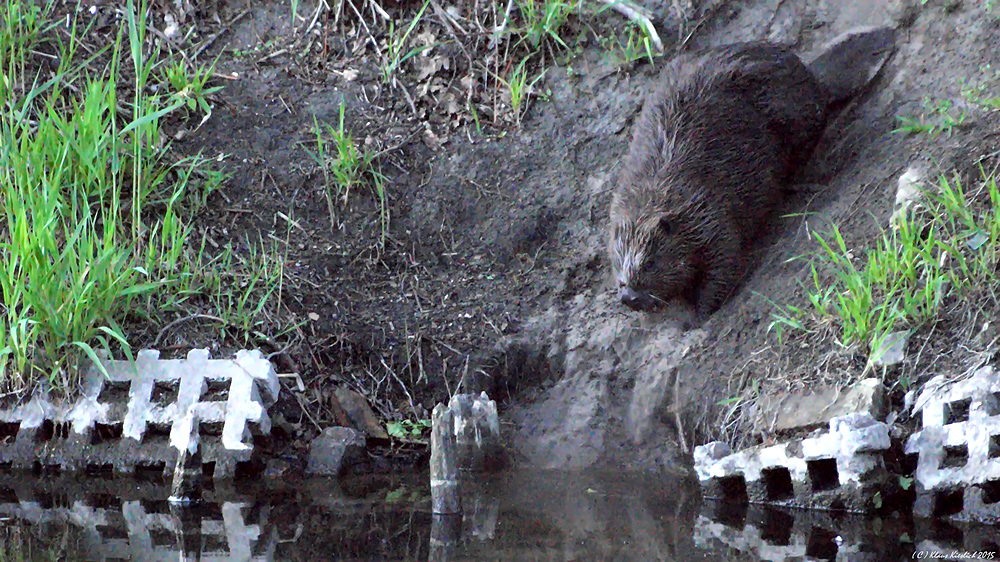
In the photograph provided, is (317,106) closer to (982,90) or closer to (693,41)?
(693,41)

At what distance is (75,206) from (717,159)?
2875 millimetres

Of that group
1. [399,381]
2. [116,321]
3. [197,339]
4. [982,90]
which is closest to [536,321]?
[399,381]

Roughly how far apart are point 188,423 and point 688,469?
191 cm

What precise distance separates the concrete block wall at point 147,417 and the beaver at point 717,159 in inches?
64.1

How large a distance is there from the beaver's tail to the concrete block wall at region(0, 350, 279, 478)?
9.47 feet

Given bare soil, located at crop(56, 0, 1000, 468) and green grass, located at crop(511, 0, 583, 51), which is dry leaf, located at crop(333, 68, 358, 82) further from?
green grass, located at crop(511, 0, 583, 51)

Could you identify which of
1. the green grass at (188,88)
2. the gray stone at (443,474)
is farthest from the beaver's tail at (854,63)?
the green grass at (188,88)

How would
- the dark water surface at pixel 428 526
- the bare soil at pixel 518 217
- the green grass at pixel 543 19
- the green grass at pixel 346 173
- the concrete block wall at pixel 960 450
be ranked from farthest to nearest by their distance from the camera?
the green grass at pixel 543 19 < the green grass at pixel 346 173 < the bare soil at pixel 518 217 < the concrete block wall at pixel 960 450 < the dark water surface at pixel 428 526

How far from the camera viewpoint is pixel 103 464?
388 cm

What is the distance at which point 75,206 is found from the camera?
14.4 ft

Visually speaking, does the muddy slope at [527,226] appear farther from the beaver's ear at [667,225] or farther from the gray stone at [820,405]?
the beaver's ear at [667,225]

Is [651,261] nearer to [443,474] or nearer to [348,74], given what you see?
[443,474]

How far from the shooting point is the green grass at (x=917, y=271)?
11.5 ft

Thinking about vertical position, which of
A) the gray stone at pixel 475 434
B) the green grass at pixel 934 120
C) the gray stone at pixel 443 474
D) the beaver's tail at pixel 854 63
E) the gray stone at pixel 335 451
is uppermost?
the beaver's tail at pixel 854 63
